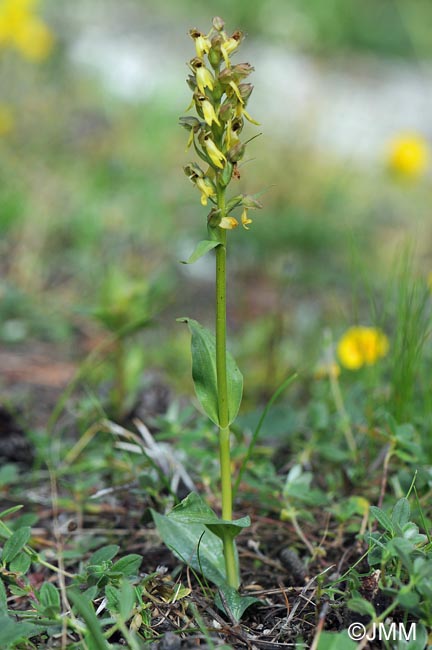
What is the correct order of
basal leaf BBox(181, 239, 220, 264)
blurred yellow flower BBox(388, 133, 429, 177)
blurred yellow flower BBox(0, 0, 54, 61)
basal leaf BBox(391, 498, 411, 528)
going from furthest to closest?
blurred yellow flower BBox(0, 0, 54, 61) → blurred yellow flower BBox(388, 133, 429, 177) → basal leaf BBox(391, 498, 411, 528) → basal leaf BBox(181, 239, 220, 264)

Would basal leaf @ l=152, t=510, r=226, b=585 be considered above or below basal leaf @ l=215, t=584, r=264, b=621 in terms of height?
above

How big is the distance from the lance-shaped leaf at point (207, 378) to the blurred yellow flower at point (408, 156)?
3237mm

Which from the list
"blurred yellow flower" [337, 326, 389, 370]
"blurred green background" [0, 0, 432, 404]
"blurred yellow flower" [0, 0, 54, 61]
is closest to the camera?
"blurred yellow flower" [337, 326, 389, 370]

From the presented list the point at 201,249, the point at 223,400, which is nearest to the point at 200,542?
the point at 223,400

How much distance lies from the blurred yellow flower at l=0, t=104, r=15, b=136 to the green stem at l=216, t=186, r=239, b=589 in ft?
11.5

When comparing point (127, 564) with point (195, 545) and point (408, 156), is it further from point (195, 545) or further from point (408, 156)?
point (408, 156)

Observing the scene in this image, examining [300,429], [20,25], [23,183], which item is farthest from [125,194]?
[300,429]

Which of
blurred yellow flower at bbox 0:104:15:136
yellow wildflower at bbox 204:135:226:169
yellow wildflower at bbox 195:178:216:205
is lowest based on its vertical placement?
yellow wildflower at bbox 195:178:216:205

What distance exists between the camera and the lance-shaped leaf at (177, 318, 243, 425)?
3.72 feet

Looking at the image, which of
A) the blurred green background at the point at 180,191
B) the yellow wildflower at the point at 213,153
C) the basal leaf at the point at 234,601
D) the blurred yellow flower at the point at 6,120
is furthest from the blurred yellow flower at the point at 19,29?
the basal leaf at the point at 234,601

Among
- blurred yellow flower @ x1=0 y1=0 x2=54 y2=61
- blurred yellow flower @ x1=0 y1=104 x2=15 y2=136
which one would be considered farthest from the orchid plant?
blurred yellow flower @ x1=0 y1=0 x2=54 y2=61

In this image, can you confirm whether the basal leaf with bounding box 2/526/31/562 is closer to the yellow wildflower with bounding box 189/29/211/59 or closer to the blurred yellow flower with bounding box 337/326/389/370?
the yellow wildflower with bounding box 189/29/211/59

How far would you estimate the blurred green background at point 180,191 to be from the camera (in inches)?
104

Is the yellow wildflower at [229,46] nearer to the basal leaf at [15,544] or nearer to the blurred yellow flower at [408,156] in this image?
the basal leaf at [15,544]
